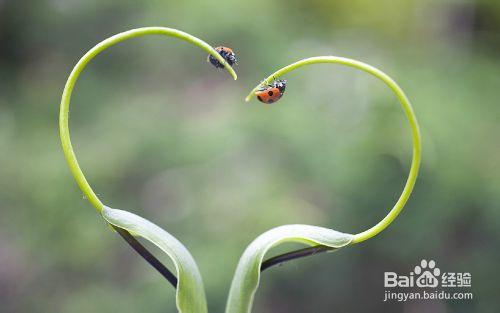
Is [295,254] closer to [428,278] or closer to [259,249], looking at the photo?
[259,249]

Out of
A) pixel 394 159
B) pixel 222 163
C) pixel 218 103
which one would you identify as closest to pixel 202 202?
pixel 222 163

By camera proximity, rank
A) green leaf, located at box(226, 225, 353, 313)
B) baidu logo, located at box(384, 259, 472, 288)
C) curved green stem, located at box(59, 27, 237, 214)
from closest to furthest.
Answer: curved green stem, located at box(59, 27, 237, 214), green leaf, located at box(226, 225, 353, 313), baidu logo, located at box(384, 259, 472, 288)

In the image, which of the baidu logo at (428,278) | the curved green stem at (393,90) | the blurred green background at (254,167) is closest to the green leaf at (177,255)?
the curved green stem at (393,90)

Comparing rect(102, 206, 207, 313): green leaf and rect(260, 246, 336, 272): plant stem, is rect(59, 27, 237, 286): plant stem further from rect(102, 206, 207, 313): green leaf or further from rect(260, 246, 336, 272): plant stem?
rect(260, 246, 336, 272): plant stem

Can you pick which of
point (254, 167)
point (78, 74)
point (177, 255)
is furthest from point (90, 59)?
point (254, 167)

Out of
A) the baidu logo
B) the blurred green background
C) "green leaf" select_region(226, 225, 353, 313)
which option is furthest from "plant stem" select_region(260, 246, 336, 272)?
the baidu logo

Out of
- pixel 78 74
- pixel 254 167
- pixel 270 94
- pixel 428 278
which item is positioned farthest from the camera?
pixel 254 167
